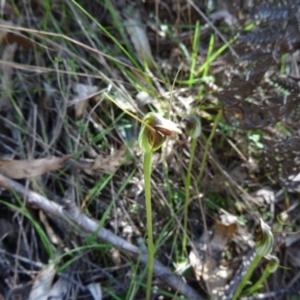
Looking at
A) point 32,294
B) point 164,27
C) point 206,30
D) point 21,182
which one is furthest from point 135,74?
point 32,294

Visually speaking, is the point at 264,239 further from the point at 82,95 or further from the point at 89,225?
the point at 82,95

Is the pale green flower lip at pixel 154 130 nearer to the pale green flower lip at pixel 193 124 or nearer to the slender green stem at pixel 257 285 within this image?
the pale green flower lip at pixel 193 124

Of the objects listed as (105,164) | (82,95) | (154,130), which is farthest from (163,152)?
(154,130)

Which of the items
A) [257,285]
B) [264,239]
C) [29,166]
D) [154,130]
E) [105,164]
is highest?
[154,130]

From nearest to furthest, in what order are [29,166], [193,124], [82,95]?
[193,124], [29,166], [82,95]

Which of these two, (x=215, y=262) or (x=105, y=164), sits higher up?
(x=105, y=164)

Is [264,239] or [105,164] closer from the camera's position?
[264,239]

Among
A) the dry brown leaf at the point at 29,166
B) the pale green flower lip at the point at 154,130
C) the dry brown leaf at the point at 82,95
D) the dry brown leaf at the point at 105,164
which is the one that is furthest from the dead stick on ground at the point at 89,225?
the pale green flower lip at the point at 154,130
